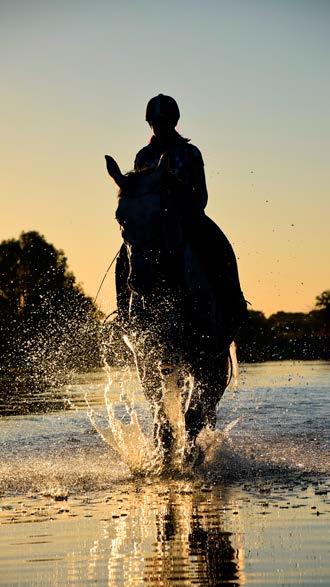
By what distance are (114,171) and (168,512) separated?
2928 mm

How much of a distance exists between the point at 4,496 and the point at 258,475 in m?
1.93

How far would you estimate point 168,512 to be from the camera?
29.0ft

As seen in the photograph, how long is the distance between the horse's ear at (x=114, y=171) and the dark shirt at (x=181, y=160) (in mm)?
967

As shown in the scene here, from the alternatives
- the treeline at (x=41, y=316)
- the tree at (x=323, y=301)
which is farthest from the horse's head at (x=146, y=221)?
the tree at (x=323, y=301)

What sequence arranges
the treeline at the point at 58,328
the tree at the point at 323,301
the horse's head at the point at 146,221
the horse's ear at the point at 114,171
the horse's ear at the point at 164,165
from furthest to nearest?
the tree at the point at 323,301 → the treeline at the point at 58,328 → the horse's ear at the point at 164,165 → the horse's ear at the point at 114,171 → the horse's head at the point at 146,221

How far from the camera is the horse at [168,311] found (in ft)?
34.4

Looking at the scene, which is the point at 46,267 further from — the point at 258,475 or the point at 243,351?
the point at 258,475

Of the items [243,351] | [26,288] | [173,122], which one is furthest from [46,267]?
[173,122]

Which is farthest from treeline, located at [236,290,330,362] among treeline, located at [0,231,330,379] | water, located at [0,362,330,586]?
water, located at [0,362,330,586]

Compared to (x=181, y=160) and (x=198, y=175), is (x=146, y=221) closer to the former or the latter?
(x=181, y=160)

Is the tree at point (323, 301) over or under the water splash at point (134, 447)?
over

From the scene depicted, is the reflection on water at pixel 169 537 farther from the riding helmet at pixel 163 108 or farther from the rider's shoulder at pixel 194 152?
the riding helmet at pixel 163 108

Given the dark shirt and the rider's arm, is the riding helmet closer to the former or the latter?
the dark shirt

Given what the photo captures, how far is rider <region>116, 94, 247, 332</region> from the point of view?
1184 centimetres
